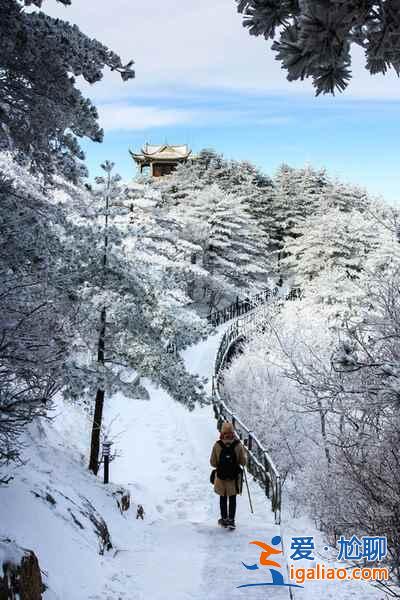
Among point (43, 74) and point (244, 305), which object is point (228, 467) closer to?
point (43, 74)

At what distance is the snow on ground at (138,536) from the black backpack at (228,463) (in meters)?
0.87

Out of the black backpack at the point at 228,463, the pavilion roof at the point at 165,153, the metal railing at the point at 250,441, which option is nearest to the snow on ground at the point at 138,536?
the metal railing at the point at 250,441

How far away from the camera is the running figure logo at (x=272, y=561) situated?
17.6ft

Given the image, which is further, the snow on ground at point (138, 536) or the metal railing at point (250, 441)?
the metal railing at point (250, 441)

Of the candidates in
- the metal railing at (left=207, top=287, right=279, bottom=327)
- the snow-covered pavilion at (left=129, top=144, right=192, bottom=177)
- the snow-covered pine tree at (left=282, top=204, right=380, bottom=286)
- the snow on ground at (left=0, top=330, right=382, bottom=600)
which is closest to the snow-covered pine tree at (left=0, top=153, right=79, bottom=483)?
the snow on ground at (left=0, top=330, right=382, bottom=600)

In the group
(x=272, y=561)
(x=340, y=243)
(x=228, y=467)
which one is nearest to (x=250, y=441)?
(x=228, y=467)

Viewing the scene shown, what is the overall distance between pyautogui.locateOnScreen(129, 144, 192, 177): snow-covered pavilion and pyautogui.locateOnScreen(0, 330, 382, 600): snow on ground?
5201cm

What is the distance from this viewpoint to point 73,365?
939 centimetres

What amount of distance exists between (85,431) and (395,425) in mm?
12376

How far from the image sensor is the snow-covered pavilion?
60.1m

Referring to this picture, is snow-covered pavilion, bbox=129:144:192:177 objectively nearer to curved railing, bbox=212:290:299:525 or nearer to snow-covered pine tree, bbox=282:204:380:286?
snow-covered pine tree, bbox=282:204:380:286

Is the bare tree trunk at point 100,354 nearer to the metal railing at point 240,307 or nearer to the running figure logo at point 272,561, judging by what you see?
the running figure logo at point 272,561

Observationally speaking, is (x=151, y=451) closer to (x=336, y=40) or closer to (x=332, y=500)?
(x=332, y=500)

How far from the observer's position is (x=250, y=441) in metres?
13.8
